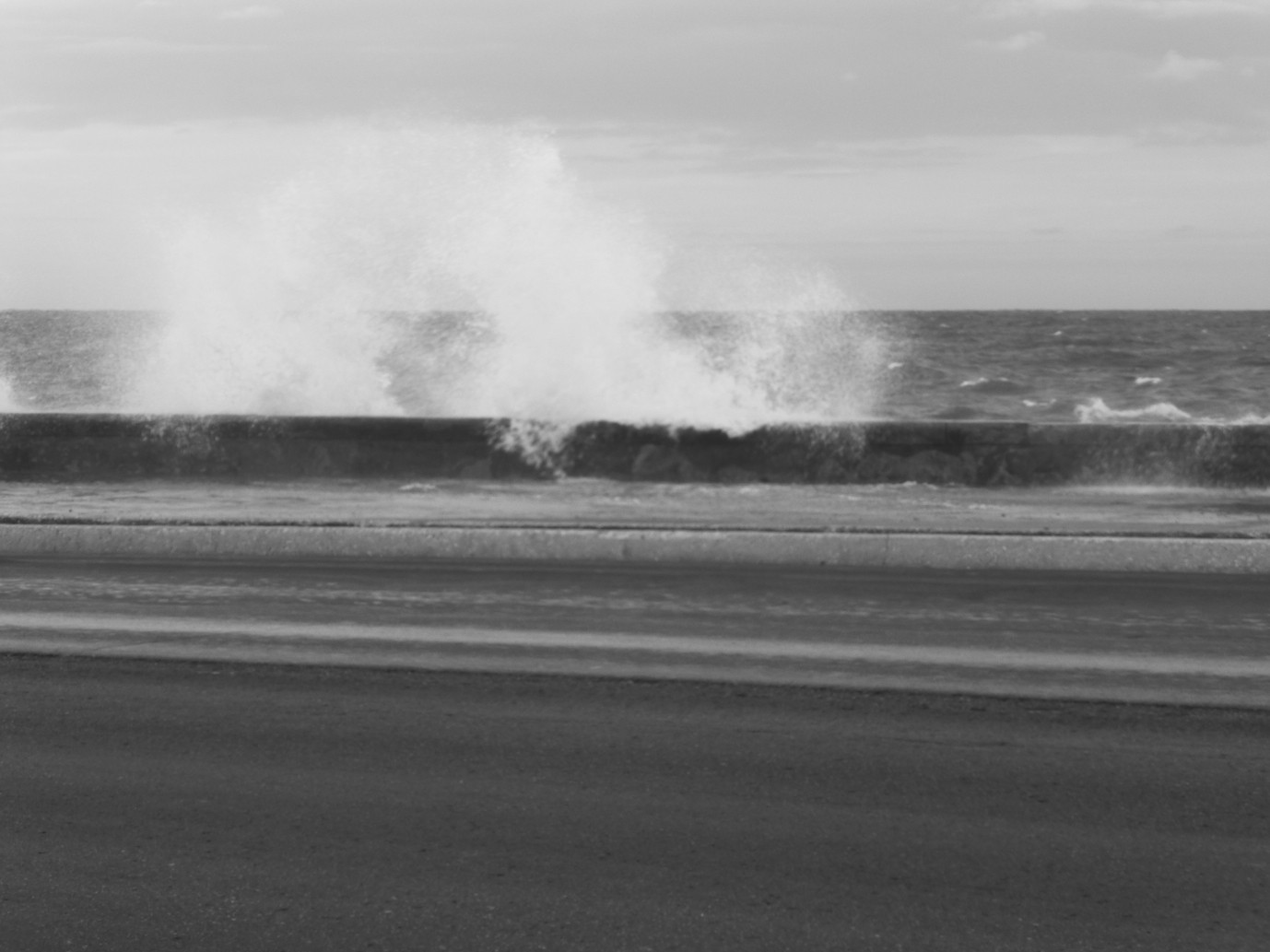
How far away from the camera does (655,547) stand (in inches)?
373

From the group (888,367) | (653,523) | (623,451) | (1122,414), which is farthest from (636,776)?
(888,367)

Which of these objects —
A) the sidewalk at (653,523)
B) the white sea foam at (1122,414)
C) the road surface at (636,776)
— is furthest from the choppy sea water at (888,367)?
the road surface at (636,776)

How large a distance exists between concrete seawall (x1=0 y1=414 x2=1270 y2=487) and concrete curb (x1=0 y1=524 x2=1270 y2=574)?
14.1 ft

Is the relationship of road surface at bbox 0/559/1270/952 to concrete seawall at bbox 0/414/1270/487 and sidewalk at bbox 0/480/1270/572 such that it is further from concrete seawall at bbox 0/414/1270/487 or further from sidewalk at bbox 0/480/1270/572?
concrete seawall at bbox 0/414/1270/487

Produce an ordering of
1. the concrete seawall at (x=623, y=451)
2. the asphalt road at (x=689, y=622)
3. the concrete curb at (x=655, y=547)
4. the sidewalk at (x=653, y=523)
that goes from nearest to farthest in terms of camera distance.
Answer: the asphalt road at (x=689, y=622) < the concrete curb at (x=655, y=547) < the sidewalk at (x=653, y=523) < the concrete seawall at (x=623, y=451)

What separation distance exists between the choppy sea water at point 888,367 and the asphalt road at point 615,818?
385 inches

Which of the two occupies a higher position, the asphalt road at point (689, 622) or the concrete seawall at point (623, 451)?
the concrete seawall at point (623, 451)

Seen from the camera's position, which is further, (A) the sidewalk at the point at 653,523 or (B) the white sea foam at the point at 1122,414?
(B) the white sea foam at the point at 1122,414

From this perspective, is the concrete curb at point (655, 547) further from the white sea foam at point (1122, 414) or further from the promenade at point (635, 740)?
the white sea foam at point (1122, 414)

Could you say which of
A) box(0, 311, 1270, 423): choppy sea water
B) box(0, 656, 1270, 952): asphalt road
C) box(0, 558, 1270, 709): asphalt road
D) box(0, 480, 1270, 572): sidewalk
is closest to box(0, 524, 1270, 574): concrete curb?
box(0, 480, 1270, 572): sidewalk

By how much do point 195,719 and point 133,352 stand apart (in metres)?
16.9

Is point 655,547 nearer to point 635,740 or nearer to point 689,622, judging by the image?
point 689,622

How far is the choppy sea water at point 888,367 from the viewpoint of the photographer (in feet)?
65.1

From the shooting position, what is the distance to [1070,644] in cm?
685
